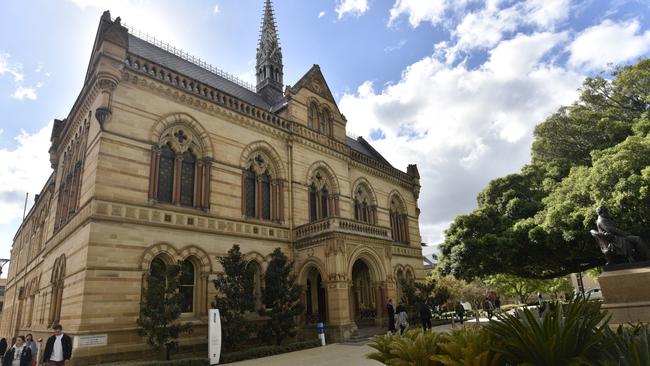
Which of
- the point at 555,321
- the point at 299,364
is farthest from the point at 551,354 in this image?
the point at 299,364

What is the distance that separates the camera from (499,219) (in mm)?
22734

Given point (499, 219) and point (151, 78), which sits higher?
point (151, 78)

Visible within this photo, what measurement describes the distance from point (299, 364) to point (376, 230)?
33.3ft

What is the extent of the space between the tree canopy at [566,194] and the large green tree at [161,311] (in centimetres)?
1518


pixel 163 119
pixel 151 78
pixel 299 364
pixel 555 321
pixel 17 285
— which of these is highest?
pixel 151 78

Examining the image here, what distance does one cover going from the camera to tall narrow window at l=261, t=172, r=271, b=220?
65.9ft

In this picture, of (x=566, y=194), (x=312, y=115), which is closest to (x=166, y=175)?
(x=312, y=115)

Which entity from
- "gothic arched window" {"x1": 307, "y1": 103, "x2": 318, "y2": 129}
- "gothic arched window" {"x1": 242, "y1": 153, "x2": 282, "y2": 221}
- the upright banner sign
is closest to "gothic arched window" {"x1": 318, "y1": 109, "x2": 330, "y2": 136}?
"gothic arched window" {"x1": 307, "y1": 103, "x2": 318, "y2": 129}

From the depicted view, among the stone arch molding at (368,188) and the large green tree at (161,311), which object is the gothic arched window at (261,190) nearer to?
the large green tree at (161,311)

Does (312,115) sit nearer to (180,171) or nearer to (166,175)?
(180,171)

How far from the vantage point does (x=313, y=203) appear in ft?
75.0

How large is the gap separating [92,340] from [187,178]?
7.08m

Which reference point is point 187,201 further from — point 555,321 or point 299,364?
point 555,321

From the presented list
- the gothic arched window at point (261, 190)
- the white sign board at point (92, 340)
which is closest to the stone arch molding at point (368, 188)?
the gothic arched window at point (261, 190)
